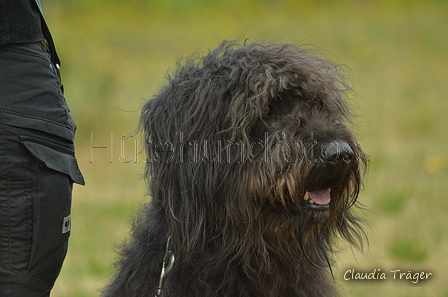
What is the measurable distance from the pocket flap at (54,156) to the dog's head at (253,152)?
16.0 inches

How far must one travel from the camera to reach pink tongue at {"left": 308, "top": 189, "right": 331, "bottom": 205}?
2748 millimetres

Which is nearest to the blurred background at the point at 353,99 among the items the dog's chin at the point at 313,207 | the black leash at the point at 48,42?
the black leash at the point at 48,42

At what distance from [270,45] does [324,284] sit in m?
1.35

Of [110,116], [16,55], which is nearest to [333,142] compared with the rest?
[16,55]

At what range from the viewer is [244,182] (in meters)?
2.73

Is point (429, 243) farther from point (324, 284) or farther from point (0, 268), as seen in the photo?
point (0, 268)

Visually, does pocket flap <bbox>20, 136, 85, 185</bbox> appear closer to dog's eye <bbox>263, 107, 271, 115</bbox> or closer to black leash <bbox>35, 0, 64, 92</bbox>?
black leash <bbox>35, 0, 64, 92</bbox>

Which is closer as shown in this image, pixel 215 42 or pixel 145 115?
pixel 145 115

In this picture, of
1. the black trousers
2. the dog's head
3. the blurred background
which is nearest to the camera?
the black trousers

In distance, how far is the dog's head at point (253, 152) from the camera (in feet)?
8.80

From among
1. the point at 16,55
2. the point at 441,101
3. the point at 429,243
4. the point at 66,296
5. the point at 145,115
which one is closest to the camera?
the point at 16,55

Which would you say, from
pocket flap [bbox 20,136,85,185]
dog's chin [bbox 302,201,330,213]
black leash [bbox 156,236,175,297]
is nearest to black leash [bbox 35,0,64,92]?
pocket flap [bbox 20,136,85,185]

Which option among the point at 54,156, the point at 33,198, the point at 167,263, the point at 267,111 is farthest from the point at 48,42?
the point at 167,263

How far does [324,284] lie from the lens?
303 centimetres
